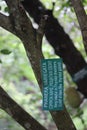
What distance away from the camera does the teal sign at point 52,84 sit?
979 mm

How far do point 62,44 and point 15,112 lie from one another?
2.03 ft

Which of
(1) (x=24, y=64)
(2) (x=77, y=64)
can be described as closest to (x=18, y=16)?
(2) (x=77, y=64)

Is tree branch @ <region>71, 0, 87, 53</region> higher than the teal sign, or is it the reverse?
tree branch @ <region>71, 0, 87, 53</region>

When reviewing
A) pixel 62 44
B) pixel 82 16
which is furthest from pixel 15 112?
pixel 62 44

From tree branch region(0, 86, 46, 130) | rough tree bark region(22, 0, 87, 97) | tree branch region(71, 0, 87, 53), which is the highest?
tree branch region(71, 0, 87, 53)

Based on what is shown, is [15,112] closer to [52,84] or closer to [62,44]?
[52,84]

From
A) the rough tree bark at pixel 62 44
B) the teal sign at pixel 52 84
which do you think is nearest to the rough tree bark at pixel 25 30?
the teal sign at pixel 52 84

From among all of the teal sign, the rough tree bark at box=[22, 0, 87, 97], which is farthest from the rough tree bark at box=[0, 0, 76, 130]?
the rough tree bark at box=[22, 0, 87, 97]

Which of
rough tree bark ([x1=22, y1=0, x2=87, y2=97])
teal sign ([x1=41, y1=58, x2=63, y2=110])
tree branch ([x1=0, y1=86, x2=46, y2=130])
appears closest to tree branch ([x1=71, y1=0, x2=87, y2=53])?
teal sign ([x1=41, y1=58, x2=63, y2=110])

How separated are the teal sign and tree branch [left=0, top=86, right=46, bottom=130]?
95 millimetres

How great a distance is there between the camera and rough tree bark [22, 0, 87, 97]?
153 centimetres

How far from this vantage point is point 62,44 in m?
1.59

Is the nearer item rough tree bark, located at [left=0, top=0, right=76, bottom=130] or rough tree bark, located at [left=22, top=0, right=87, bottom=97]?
rough tree bark, located at [left=0, top=0, right=76, bottom=130]

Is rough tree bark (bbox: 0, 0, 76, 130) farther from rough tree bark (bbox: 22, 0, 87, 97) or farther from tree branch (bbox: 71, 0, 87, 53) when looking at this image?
rough tree bark (bbox: 22, 0, 87, 97)
